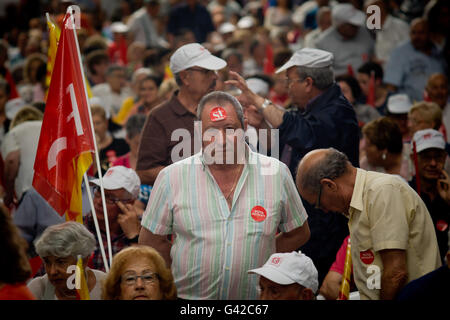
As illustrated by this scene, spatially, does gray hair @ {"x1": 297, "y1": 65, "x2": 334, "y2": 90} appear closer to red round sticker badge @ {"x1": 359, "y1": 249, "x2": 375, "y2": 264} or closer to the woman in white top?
red round sticker badge @ {"x1": 359, "y1": 249, "x2": 375, "y2": 264}

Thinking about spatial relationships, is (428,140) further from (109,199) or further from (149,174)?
(109,199)

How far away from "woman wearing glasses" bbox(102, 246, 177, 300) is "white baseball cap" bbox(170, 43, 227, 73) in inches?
73.9

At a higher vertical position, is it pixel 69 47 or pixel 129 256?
pixel 69 47

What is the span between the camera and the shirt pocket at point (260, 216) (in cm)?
452

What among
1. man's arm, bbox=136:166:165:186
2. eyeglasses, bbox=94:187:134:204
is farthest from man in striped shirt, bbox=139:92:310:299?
man's arm, bbox=136:166:165:186

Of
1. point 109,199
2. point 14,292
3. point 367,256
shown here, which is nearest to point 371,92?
point 109,199

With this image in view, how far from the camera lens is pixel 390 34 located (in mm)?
10984

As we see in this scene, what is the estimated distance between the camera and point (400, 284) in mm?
4215

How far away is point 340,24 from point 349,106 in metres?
4.09

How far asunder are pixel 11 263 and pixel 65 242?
1249 mm

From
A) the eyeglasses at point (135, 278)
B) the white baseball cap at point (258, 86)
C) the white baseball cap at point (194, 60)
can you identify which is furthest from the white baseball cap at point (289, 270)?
the white baseball cap at point (258, 86)
